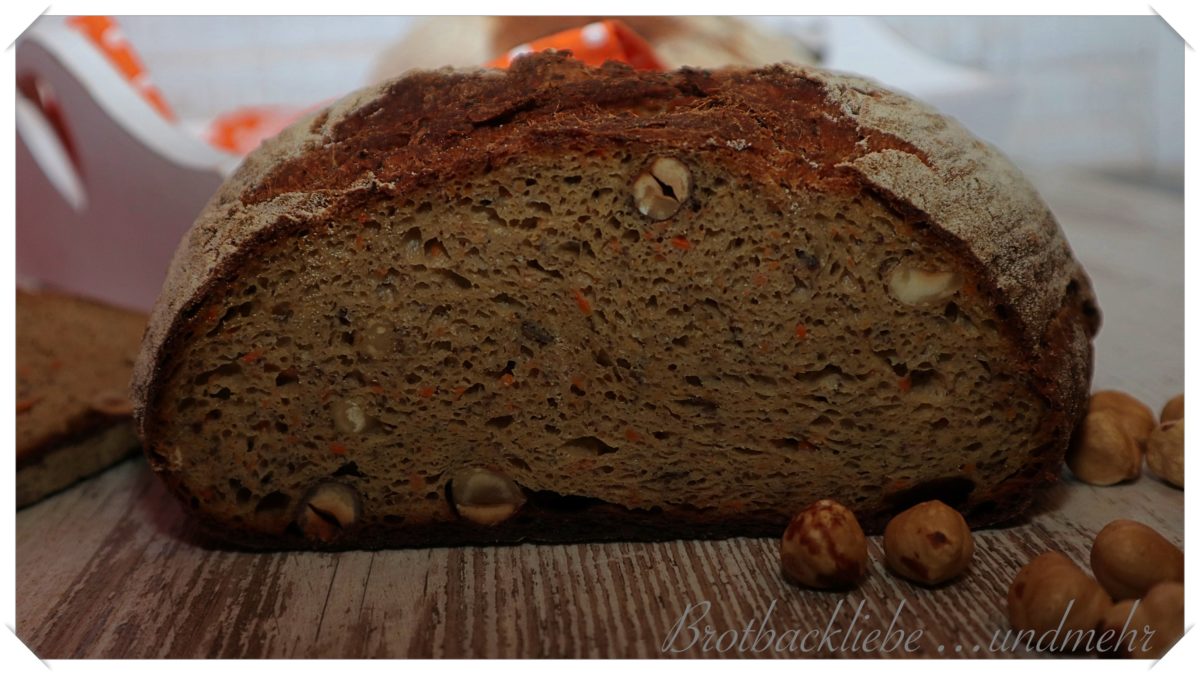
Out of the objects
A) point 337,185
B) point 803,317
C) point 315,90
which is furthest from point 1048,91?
point 337,185

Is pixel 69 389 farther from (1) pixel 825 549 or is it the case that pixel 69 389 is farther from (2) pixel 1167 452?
(2) pixel 1167 452

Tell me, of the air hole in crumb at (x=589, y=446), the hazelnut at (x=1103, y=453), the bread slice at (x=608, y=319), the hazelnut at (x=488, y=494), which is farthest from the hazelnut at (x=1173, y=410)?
the hazelnut at (x=488, y=494)

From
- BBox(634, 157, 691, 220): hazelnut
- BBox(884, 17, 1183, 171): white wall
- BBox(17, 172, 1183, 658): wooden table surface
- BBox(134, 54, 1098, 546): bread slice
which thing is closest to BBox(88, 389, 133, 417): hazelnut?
BBox(17, 172, 1183, 658): wooden table surface

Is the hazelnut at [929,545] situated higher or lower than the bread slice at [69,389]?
lower

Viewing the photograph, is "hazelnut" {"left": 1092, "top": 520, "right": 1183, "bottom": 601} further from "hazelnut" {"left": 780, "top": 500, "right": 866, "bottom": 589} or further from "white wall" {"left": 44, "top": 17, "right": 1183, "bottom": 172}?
"white wall" {"left": 44, "top": 17, "right": 1183, "bottom": 172}

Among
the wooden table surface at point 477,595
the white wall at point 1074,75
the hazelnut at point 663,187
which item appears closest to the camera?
the wooden table surface at point 477,595

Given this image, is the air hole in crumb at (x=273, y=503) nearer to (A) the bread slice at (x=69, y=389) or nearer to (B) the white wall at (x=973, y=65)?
(A) the bread slice at (x=69, y=389)
